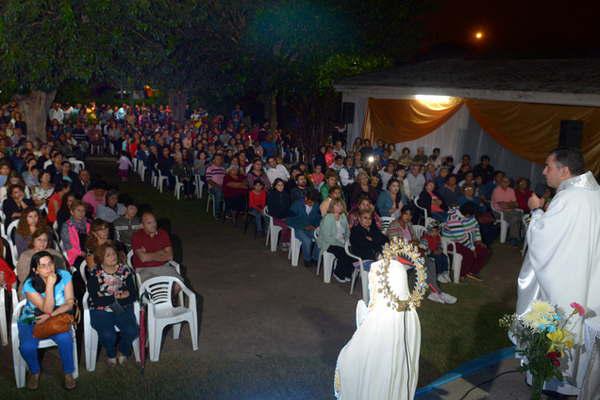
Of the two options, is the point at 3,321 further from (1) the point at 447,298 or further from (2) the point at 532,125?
(2) the point at 532,125

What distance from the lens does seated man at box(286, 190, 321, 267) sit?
9.58m

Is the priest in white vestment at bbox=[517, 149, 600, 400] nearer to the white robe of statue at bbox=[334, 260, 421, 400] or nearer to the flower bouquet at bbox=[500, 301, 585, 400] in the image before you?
the flower bouquet at bbox=[500, 301, 585, 400]

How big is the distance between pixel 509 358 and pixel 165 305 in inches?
149

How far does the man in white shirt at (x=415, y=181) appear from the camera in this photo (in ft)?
40.7

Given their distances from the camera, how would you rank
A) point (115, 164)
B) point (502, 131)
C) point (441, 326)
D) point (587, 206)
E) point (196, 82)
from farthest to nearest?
point (115, 164)
point (196, 82)
point (502, 131)
point (441, 326)
point (587, 206)

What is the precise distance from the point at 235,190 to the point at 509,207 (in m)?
5.38

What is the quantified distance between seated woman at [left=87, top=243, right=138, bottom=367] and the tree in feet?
20.8

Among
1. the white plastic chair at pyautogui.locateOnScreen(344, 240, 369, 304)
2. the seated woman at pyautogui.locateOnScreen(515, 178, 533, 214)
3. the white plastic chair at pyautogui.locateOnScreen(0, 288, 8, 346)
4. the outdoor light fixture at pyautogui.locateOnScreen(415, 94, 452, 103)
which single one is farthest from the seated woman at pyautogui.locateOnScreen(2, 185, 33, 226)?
the outdoor light fixture at pyautogui.locateOnScreen(415, 94, 452, 103)

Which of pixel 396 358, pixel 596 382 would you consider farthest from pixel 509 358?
pixel 396 358

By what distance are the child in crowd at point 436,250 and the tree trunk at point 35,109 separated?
40.0 feet

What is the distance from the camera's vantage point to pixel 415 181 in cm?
1245

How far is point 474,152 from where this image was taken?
1588cm

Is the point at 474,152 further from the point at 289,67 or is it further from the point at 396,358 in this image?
the point at 396,358

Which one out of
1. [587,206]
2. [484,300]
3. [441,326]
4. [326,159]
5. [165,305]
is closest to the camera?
[587,206]
